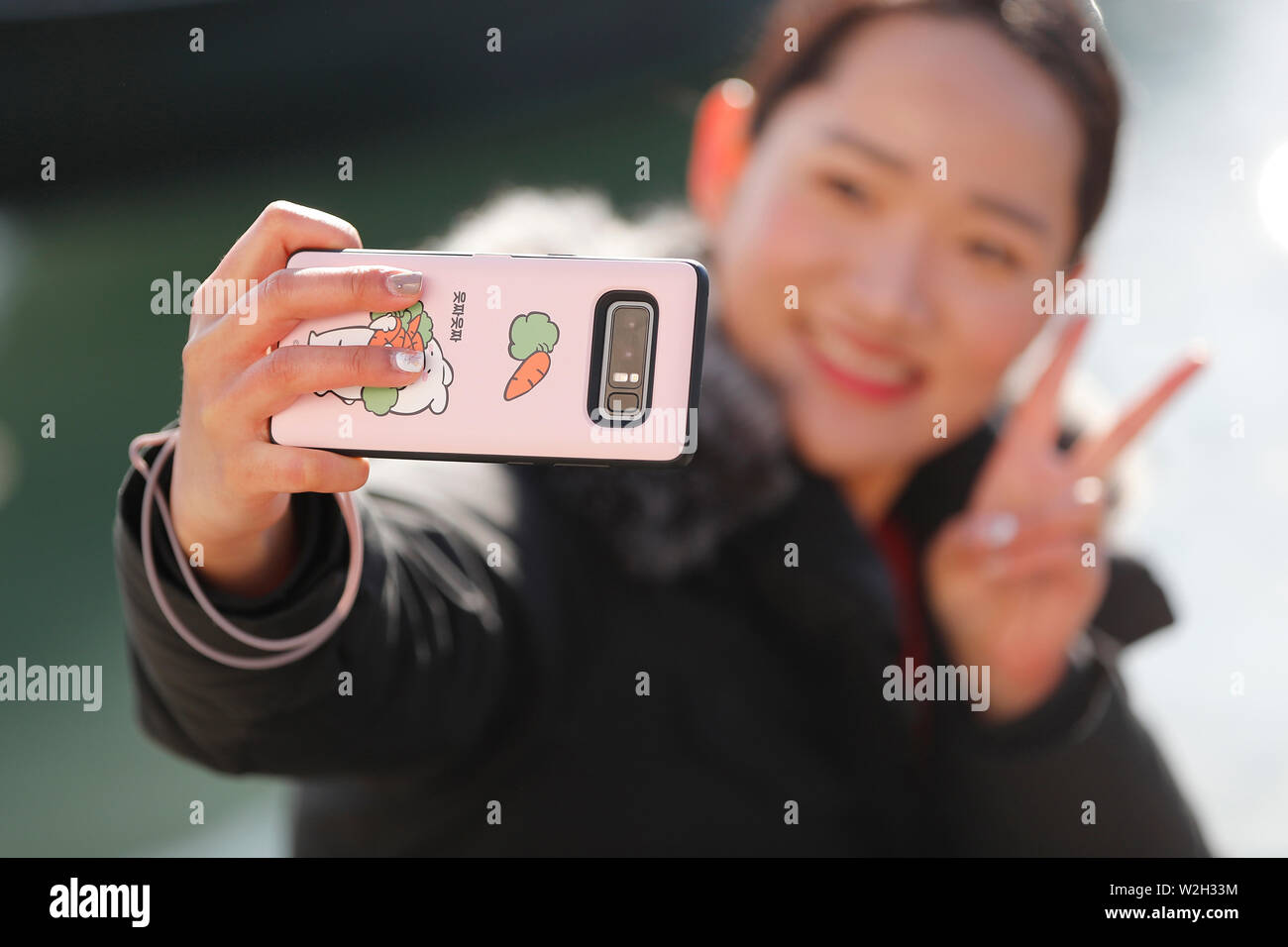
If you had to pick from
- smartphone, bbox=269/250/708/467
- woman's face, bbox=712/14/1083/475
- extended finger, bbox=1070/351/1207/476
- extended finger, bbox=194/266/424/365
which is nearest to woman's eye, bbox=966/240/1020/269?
woman's face, bbox=712/14/1083/475

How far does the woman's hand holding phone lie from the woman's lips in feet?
1.34

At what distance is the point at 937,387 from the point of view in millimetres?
733

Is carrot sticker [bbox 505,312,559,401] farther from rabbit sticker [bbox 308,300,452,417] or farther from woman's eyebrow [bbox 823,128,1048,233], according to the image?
woman's eyebrow [bbox 823,128,1048,233]

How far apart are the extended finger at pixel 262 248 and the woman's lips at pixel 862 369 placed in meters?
0.42

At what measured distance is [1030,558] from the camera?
71cm

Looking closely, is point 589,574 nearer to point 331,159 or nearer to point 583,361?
point 583,361

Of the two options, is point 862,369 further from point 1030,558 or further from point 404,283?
point 404,283

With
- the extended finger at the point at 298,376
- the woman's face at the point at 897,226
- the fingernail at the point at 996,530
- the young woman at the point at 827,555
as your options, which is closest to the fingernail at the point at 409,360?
the extended finger at the point at 298,376

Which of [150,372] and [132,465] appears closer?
[132,465]

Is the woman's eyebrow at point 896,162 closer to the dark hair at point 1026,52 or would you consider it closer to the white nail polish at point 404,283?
the dark hair at point 1026,52

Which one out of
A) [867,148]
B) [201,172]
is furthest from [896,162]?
[201,172]

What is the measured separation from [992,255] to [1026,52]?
0.46ft
